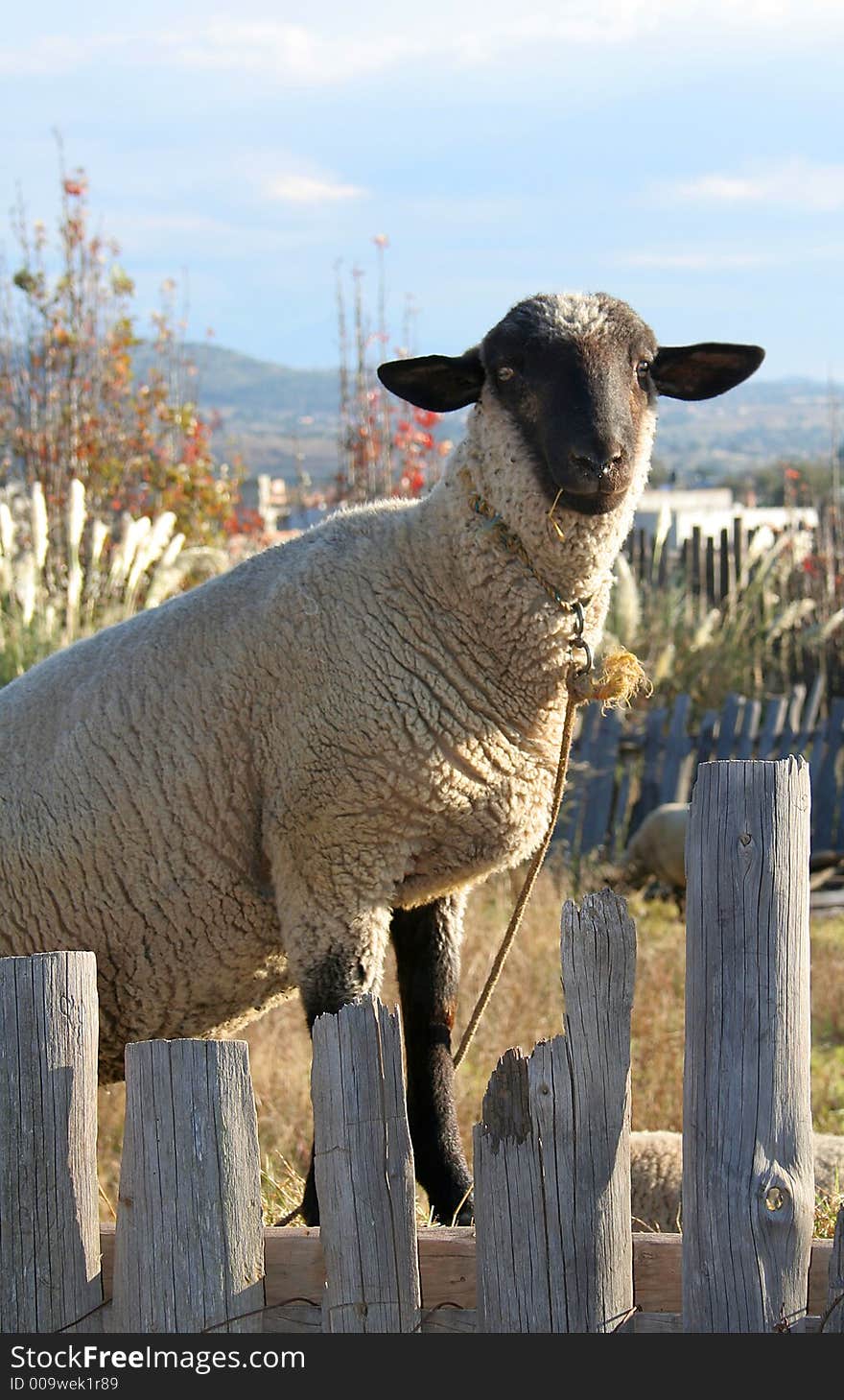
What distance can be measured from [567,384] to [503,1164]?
6.01 ft

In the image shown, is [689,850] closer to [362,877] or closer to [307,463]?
[362,877]

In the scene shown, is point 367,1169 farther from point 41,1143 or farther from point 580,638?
point 580,638

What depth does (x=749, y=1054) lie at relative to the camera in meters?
2.37

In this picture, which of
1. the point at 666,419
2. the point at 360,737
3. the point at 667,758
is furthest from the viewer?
the point at 666,419

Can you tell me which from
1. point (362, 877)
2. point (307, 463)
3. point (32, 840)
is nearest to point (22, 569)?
point (32, 840)

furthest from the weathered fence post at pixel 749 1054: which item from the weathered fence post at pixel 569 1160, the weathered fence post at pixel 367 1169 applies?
the weathered fence post at pixel 367 1169

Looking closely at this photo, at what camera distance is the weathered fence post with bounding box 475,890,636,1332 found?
2.39 m

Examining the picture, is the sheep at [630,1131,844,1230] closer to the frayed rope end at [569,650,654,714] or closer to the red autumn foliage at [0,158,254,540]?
the frayed rope end at [569,650,654,714]

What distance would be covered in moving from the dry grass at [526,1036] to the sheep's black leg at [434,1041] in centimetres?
63

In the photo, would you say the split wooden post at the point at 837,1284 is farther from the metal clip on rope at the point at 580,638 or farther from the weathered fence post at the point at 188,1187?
the metal clip on rope at the point at 580,638

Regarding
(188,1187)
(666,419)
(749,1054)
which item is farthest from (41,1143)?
(666,419)

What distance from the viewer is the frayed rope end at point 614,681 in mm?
3506

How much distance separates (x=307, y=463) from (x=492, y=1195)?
249ft
